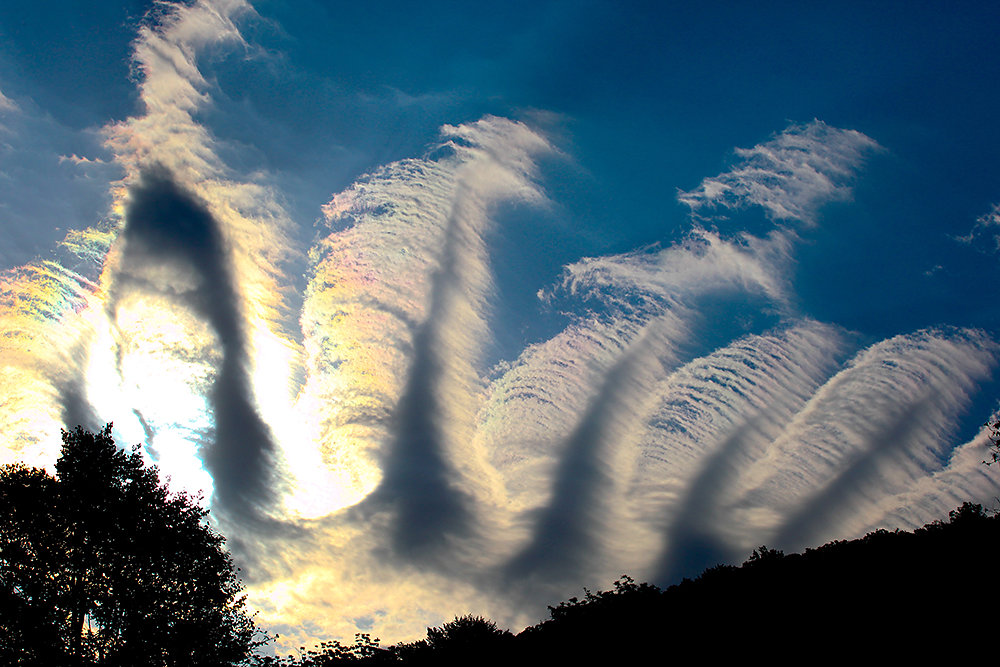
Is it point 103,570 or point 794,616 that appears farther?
point 794,616

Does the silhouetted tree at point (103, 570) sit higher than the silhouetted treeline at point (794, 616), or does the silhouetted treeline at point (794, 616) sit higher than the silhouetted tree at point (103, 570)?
the silhouetted tree at point (103, 570)

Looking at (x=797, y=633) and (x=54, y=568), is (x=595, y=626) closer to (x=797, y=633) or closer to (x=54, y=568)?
(x=797, y=633)

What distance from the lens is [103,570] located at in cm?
2386

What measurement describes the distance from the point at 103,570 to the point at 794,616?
3711 centimetres

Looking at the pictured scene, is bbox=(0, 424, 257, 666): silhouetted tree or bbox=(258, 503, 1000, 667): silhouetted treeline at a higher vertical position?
bbox=(0, 424, 257, 666): silhouetted tree

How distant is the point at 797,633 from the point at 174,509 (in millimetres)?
34416

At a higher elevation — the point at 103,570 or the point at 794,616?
the point at 103,570

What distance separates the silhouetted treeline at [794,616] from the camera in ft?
75.5

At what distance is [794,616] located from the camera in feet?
94.2

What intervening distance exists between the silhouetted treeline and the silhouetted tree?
848cm

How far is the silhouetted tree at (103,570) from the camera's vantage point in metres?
22.1

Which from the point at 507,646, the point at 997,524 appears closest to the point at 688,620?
the point at 507,646

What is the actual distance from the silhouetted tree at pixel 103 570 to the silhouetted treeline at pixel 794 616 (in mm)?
8478

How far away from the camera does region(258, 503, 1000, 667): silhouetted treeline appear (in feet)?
75.5
